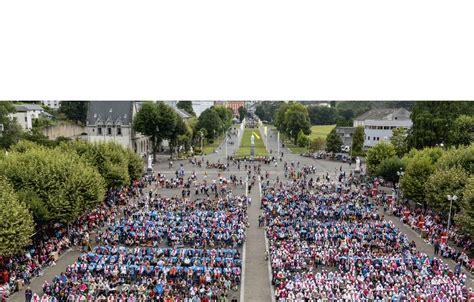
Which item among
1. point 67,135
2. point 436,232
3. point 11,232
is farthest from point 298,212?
point 67,135

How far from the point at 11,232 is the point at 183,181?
30197mm

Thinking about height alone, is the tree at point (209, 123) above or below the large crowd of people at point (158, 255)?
above

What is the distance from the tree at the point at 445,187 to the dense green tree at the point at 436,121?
22794 mm

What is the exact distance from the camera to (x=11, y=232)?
22.1 meters

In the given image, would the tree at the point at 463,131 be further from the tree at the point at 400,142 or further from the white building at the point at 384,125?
the white building at the point at 384,125

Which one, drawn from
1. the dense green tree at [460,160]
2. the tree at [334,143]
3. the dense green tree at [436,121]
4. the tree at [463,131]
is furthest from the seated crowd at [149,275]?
the tree at [334,143]

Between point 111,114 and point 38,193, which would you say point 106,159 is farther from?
point 111,114

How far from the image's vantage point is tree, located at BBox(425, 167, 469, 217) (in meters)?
31.4

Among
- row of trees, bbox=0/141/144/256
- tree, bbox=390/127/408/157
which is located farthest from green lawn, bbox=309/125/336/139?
row of trees, bbox=0/141/144/256

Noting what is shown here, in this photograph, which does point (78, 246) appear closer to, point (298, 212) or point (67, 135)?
point (298, 212)

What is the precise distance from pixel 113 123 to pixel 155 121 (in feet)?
35.5

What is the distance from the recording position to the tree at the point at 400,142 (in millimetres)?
61281

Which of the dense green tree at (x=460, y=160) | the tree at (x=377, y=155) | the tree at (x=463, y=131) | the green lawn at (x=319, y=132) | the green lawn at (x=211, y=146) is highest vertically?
the tree at (x=463, y=131)

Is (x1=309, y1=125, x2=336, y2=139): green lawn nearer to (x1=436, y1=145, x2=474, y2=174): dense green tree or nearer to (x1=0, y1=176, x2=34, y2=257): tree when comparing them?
(x1=436, y1=145, x2=474, y2=174): dense green tree
